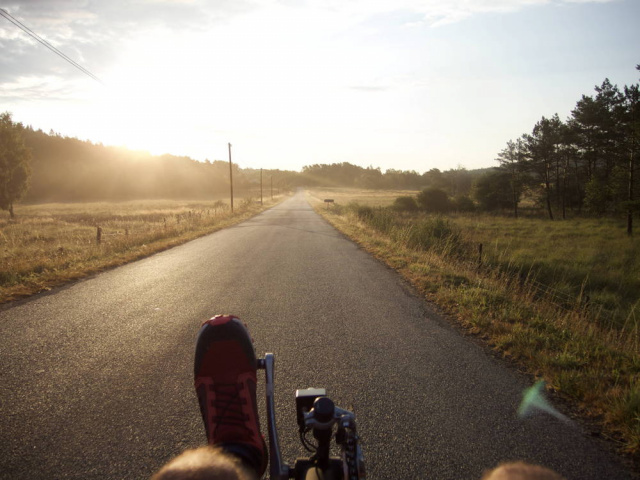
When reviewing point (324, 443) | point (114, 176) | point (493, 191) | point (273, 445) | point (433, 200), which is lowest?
point (273, 445)

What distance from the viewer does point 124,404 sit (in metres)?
2.65

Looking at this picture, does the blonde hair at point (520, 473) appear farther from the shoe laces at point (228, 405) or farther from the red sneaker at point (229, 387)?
the shoe laces at point (228, 405)

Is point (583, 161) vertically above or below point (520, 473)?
above

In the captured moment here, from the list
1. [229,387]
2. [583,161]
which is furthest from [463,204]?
[229,387]

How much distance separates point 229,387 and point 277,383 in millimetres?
928

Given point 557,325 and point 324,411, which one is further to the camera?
point 557,325

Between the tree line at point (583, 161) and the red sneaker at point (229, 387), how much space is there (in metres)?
29.2

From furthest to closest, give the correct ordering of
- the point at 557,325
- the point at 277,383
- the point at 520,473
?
the point at 557,325 → the point at 277,383 → the point at 520,473

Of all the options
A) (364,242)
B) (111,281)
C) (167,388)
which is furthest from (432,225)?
(167,388)

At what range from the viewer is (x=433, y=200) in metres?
46.8

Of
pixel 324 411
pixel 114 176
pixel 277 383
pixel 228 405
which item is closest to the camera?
pixel 324 411

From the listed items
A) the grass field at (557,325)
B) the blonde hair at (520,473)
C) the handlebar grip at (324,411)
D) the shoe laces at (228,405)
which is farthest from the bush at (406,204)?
the blonde hair at (520,473)

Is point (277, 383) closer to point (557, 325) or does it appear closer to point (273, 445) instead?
point (273, 445)

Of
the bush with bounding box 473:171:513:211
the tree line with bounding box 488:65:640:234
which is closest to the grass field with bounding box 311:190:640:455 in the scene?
the tree line with bounding box 488:65:640:234
